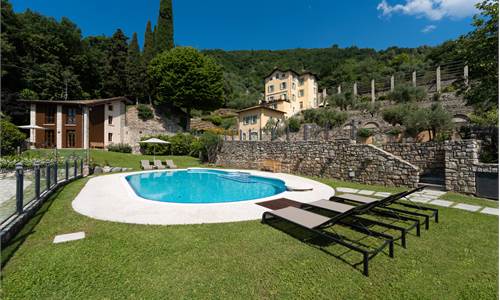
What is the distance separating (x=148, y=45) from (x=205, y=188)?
3703 centimetres

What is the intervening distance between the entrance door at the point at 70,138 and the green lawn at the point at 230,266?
2469cm

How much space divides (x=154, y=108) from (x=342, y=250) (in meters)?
31.4

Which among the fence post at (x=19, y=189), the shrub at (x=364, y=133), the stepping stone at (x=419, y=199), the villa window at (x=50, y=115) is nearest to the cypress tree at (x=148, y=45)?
the villa window at (x=50, y=115)

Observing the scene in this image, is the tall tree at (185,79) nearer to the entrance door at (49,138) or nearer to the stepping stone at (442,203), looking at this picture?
the entrance door at (49,138)

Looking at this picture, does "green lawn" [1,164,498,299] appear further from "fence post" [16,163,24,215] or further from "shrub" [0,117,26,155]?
"shrub" [0,117,26,155]

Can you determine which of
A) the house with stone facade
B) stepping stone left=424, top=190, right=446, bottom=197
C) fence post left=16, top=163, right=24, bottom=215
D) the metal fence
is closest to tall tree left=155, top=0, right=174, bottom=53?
the house with stone facade

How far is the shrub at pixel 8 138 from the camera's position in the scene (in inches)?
543

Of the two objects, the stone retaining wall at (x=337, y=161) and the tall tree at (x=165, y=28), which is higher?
the tall tree at (x=165, y=28)

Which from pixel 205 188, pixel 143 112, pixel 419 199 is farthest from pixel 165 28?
pixel 419 199

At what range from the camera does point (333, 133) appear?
16734 millimetres

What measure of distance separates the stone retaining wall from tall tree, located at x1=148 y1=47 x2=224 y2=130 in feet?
52.1

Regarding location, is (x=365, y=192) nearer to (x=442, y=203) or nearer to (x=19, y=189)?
(x=442, y=203)

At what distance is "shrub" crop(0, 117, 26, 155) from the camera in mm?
13789

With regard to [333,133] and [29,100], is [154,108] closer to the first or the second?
[29,100]
